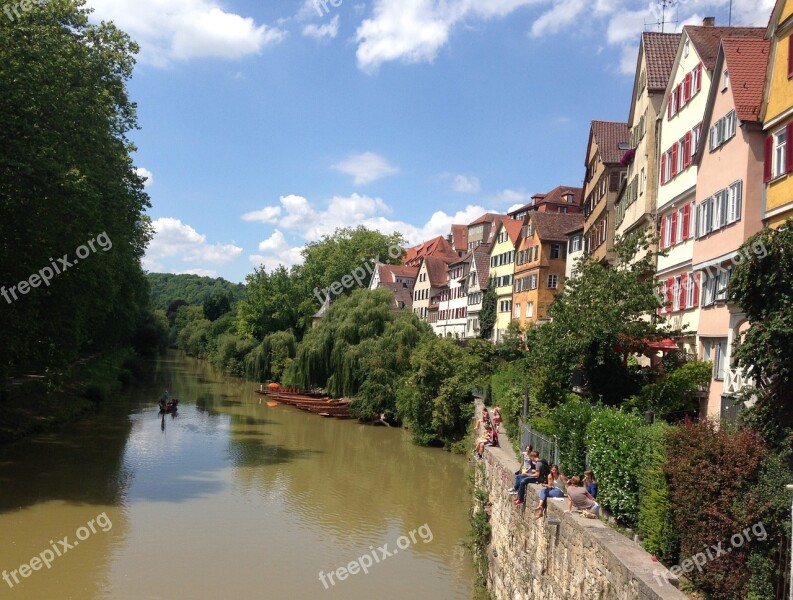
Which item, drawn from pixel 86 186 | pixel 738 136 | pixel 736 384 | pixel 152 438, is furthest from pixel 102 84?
pixel 736 384

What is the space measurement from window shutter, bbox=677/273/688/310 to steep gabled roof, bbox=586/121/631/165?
34.1ft

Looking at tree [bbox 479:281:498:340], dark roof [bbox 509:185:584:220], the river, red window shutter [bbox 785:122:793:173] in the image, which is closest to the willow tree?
the river

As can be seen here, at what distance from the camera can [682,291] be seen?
65.9 feet

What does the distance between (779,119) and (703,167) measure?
152 inches

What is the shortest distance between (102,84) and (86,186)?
24.4ft

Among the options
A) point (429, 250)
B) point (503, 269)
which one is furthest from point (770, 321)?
point (429, 250)

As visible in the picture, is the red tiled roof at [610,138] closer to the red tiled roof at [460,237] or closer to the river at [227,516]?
the river at [227,516]

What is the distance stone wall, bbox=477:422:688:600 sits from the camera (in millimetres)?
7543

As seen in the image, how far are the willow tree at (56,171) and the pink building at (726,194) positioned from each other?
1775cm

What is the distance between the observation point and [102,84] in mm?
26281

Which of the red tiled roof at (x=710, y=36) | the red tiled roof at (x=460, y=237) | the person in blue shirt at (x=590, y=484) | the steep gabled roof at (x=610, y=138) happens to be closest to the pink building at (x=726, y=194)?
the red tiled roof at (x=710, y=36)

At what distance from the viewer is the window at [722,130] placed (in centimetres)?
1609

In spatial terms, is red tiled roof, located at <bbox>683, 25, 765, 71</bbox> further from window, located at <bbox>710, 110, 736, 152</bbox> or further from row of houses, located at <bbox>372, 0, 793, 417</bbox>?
window, located at <bbox>710, 110, 736, 152</bbox>

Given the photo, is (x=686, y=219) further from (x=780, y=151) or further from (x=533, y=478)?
(x=533, y=478)
